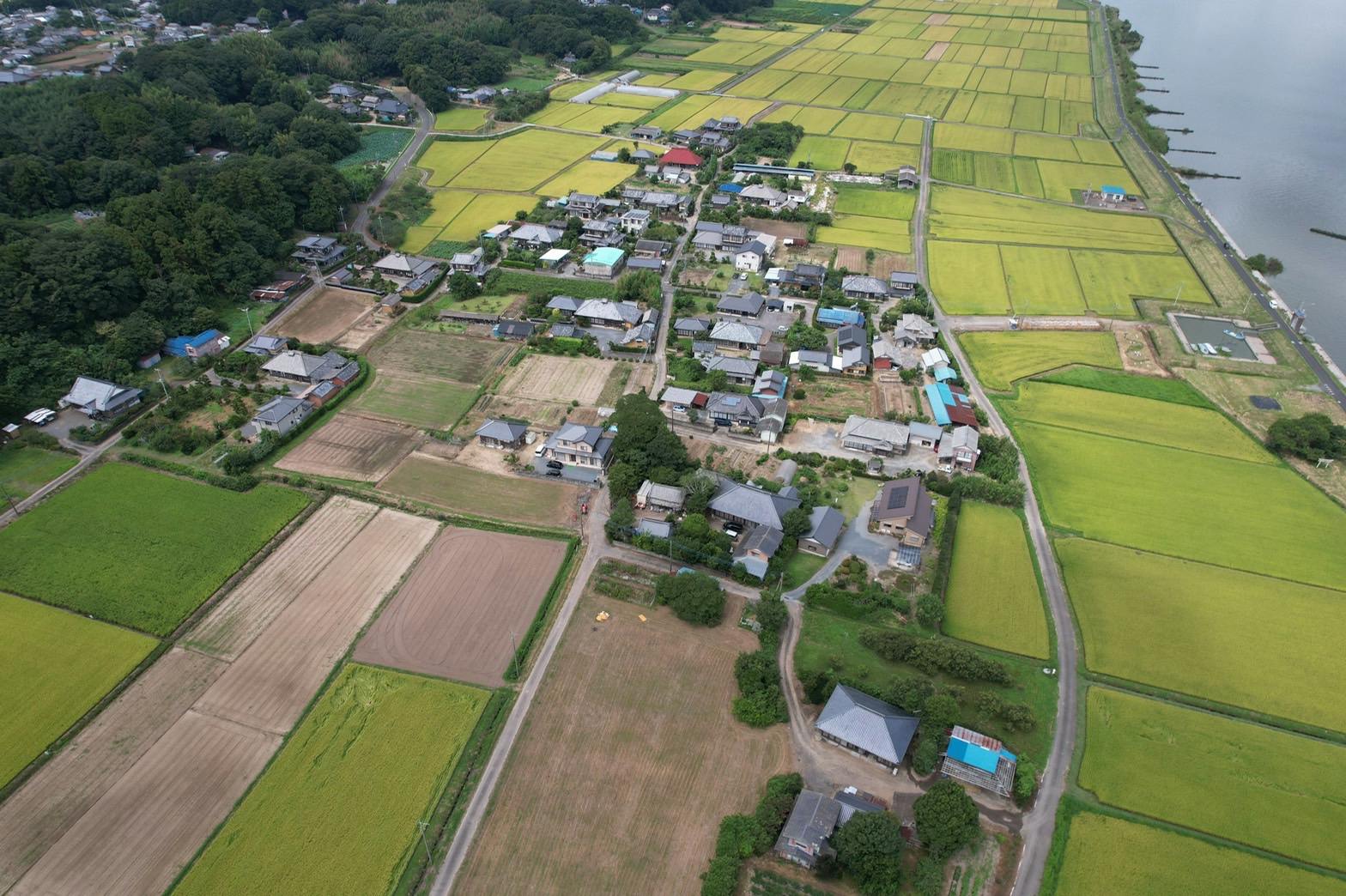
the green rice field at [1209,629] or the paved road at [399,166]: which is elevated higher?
the paved road at [399,166]

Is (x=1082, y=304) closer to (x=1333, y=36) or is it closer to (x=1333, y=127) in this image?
(x=1333, y=127)

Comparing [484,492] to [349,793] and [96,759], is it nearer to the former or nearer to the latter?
[349,793]

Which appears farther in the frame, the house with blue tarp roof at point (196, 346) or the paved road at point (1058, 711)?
the house with blue tarp roof at point (196, 346)

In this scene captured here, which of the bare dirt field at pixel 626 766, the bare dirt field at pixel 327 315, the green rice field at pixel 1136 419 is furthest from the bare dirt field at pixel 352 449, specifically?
the green rice field at pixel 1136 419

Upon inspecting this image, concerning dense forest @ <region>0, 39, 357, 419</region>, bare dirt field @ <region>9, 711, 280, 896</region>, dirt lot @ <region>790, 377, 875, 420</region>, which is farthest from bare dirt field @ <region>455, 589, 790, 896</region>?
dense forest @ <region>0, 39, 357, 419</region>

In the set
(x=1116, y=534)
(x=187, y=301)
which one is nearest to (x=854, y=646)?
(x=1116, y=534)

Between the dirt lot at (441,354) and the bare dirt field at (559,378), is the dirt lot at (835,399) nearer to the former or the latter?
the bare dirt field at (559,378)

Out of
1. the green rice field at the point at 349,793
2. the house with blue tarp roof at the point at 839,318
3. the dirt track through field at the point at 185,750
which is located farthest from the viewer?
the house with blue tarp roof at the point at 839,318

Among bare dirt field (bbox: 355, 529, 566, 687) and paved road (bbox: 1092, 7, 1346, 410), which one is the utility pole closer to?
bare dirt field (bbox: 355, 529, 566, 687)
